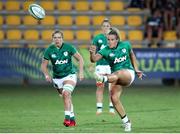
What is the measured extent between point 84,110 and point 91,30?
1119 cm

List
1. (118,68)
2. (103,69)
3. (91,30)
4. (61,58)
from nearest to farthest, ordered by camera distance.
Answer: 1. (118,68)
2. (61,58)
3. (103,69)
4. (91,30)

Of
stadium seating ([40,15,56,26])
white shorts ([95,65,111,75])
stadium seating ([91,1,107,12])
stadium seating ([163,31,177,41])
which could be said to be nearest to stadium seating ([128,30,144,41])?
stadium seating ([163,31,177,41])

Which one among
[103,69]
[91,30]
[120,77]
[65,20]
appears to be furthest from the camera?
[65,20]

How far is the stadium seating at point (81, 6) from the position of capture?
2866cm

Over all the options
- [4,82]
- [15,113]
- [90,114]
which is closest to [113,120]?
[90,114]

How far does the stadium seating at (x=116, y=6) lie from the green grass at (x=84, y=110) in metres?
4.96

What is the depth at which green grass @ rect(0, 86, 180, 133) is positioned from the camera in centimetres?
1316

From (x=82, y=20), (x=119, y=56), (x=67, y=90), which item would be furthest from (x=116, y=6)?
(x=119, y=56)

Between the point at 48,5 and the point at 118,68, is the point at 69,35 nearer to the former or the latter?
the point at 48,5

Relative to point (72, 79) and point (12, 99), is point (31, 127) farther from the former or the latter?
point (12, 99)

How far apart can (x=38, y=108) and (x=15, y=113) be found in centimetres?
143

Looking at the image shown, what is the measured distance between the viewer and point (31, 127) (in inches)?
519

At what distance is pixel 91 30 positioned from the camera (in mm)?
27953

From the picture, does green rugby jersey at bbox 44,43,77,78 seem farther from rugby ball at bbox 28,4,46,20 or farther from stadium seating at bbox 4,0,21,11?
stadium seating at bbox 4,0,21,11
